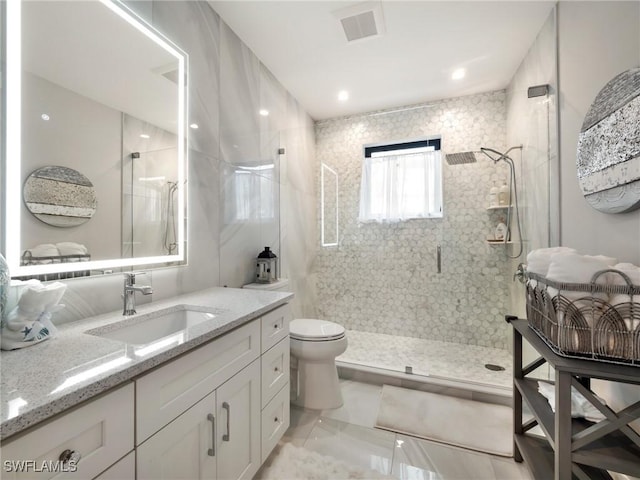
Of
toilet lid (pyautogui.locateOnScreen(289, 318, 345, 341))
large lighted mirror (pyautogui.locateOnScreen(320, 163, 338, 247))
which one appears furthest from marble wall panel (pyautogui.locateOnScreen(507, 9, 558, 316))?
large lighted mirror (pyautogui.locateOnScreen(320, 163, 338, 247))

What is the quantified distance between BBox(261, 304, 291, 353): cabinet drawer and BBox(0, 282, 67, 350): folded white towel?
729 millimetres

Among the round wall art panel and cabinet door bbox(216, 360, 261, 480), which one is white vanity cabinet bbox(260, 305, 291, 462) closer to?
cabinet door bbox(216, 360, 261, 480)

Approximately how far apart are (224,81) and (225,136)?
1.20 feet

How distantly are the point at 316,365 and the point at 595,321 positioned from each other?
148cm

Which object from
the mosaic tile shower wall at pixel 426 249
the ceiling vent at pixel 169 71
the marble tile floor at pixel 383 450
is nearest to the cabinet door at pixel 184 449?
the marble tile floor at pixel 383 450

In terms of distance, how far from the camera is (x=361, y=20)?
71.8 inches

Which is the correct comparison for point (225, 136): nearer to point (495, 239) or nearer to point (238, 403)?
point (238, 403)

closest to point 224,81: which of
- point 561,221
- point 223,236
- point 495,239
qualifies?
point 223,236

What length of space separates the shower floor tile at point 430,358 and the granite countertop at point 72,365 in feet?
5.50

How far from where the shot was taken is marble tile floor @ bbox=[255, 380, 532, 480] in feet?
4.55

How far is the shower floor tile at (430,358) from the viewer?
7.13 ft

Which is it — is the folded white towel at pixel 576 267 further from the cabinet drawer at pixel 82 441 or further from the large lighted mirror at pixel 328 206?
the large lighted mirror at pixel 328 206

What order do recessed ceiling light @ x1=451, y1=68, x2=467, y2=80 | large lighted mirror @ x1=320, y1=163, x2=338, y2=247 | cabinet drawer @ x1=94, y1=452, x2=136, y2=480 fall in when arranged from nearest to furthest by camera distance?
cabinet drawer @ x1=94, y1=452, x2=136, y2=480
recessed ceiling light @ x1=451, y1=68, x2=467, y2=80
large lighted mirror @ x1=320, y1=163, x2=338, y2=247

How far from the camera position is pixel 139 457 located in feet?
2.38
